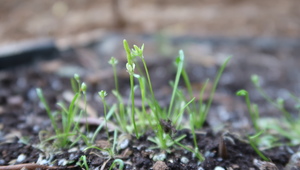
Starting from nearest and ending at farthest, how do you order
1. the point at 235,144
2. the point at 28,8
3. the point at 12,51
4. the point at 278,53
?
the point at 235,144 → the point at 12,51 → the point at 278,53 → the point at 28,8

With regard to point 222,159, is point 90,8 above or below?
above

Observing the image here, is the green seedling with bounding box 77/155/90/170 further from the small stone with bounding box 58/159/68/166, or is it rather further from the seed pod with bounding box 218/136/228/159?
the seed pod with bounding box 218/136/228/159

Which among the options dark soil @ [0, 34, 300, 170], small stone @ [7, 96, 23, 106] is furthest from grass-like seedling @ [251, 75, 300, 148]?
small stone @ [7, 96, 23, 106]

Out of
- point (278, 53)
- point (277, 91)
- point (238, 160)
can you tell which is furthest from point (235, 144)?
point (278, 53)

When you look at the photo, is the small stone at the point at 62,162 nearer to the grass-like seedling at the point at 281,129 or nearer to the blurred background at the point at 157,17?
the grass-like seedling at the point at 281,129

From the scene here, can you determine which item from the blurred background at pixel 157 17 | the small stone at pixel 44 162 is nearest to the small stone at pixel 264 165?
the small stone at pixel 44 162

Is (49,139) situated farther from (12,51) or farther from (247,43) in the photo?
(247,43)

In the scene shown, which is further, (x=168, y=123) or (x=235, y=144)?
(x=235, y=144)

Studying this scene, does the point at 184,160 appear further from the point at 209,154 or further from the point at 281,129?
the point at 281,129
